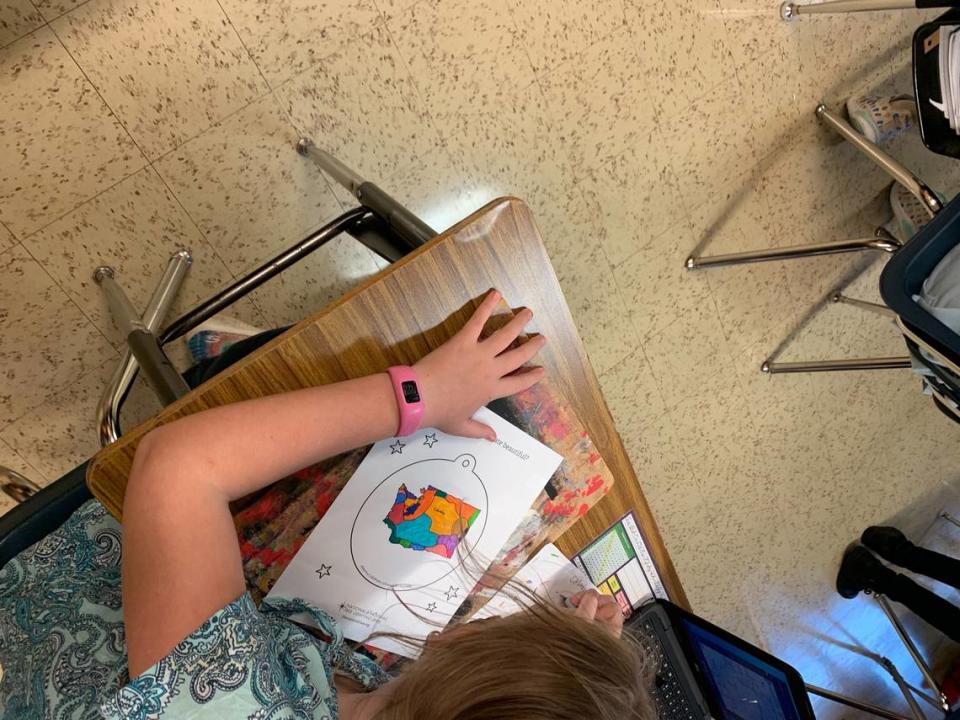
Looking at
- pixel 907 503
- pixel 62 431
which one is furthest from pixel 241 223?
pixel 907 503

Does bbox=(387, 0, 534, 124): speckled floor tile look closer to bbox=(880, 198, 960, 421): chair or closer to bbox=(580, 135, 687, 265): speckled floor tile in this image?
bbox=(580, 135, 687, 265): speckled floor tile

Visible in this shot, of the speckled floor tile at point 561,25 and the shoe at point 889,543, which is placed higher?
the speckled floor tile at point 561,25

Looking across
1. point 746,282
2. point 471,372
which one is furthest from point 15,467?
point 746,282

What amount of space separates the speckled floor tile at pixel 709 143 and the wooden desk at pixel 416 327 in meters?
0.87

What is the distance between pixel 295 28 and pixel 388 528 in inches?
33.9

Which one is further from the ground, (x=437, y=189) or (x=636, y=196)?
(x=437, y=189)

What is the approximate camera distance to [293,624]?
0.61 meters

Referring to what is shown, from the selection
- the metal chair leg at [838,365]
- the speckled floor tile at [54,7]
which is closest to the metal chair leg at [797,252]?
the metal chair leg at [838,365]

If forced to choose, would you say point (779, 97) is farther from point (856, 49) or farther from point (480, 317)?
point (480, 317)

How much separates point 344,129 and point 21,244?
0.55 metres

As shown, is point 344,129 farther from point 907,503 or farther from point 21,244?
point 907,503

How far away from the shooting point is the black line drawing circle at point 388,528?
2.10 feet

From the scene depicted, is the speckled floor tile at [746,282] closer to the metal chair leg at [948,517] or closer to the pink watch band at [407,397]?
the metal chair leg at [948,517]

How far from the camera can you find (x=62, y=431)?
1110 mm
